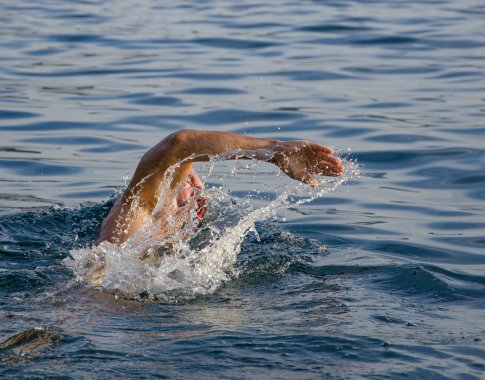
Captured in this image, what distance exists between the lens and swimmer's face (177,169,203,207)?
689 centimetres

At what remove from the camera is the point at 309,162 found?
5.99 metres

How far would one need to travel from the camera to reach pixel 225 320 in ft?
18.1

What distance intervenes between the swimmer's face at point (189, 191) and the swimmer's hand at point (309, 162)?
106cm

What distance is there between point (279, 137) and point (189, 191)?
3726 millimetres

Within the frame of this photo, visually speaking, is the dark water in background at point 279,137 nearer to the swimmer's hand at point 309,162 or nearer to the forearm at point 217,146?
the swimmer's hand at point 309,162

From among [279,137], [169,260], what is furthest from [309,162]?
[279,137]

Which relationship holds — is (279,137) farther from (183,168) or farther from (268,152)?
(268,152)

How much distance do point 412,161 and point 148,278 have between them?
4173 mm

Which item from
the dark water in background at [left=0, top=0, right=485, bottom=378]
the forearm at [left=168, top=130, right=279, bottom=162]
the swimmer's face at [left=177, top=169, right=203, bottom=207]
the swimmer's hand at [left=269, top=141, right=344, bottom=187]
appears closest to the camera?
the dark water in background at [left=0, top=0, right=485, bottom=378]

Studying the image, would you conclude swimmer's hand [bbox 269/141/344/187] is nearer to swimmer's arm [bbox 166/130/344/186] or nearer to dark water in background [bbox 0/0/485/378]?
swimmer's arm [bbox 166/130/344/186]

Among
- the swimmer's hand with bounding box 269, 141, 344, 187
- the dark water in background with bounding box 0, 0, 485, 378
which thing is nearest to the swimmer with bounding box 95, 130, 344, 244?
the swimmer's hand with bounding box 269, 141, 344, 187

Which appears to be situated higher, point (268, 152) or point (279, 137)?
point (268, 152)

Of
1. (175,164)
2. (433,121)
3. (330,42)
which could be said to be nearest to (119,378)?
(175,164)

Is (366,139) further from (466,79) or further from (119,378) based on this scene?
(119,378)
